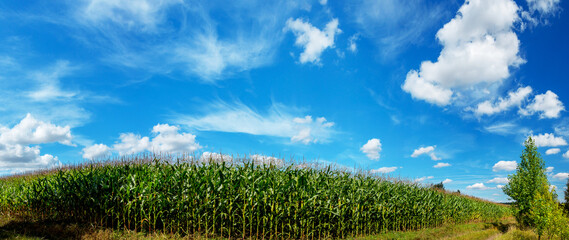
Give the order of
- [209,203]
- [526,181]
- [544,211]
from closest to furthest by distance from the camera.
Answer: [209,203] < [544,211] < [526,181]

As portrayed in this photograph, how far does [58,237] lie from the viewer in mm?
12414

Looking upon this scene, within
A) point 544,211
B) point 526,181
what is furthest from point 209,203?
point 526,181

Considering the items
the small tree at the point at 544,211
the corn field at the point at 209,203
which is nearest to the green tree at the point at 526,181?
the small tree at the point at 544,211

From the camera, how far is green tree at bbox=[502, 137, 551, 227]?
29.0 metres

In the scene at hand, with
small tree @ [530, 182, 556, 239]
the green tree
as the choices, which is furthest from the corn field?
the green tree

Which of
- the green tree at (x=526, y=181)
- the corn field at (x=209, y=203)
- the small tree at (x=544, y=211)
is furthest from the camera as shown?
the green tree at (x=526, y=181)

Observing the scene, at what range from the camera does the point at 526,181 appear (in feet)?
97.6

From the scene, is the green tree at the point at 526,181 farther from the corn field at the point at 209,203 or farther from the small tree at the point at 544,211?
the corn field at the point at 209,203

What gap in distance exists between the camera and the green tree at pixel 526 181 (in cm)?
2905

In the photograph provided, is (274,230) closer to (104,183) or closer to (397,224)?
(104,183)

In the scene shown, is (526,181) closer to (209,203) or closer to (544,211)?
(544,211)

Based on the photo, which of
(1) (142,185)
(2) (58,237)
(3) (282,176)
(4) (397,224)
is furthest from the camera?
(4) (397,224)

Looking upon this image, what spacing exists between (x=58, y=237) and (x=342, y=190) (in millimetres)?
12905

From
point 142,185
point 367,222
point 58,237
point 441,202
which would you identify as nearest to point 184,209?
point 142,185
